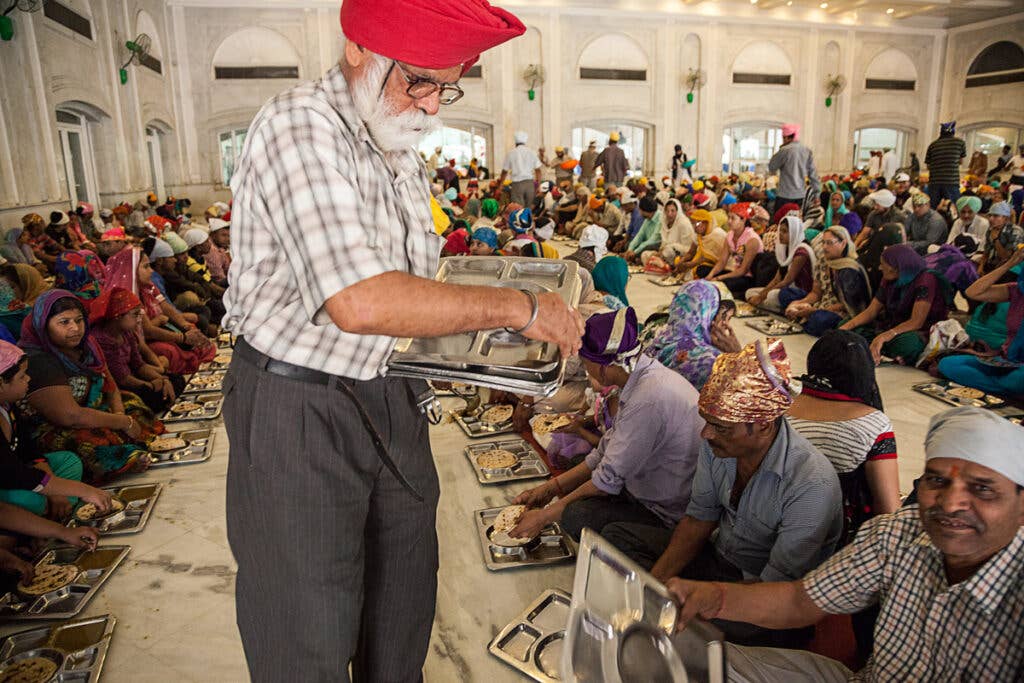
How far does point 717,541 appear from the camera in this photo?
2.10 metres

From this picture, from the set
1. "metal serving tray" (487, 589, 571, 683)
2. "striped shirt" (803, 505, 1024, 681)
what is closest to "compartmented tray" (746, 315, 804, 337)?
"metal serving tray" (487, 589, 571, 683)

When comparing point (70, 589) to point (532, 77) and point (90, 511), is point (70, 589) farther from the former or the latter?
point (532, 77)

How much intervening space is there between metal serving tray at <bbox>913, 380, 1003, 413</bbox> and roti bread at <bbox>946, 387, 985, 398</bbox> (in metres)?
0.01

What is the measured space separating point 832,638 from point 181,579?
7.18ft

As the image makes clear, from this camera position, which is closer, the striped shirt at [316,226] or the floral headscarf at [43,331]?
the striped shirt at [316,226]

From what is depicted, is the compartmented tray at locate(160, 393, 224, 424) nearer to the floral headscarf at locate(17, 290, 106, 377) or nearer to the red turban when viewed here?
the floral headscarf at locate(17, 290, 106, 377)

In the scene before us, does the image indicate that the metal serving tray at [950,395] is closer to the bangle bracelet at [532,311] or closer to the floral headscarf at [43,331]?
the bangle bracelet at [532,311]

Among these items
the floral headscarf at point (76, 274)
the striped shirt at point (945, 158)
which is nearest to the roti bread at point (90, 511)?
the floral headscarf at point (76, 274)

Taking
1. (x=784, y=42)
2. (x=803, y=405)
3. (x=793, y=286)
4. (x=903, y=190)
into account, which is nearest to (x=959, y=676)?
(x=803, y=405)

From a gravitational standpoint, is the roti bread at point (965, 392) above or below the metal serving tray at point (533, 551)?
above

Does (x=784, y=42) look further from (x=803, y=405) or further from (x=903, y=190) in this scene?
(x=803, y=405)

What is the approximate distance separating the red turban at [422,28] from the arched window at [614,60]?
1854cm

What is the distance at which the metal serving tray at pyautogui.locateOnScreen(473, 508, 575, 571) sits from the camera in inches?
95.1

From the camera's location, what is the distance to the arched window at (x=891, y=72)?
67.3ft
